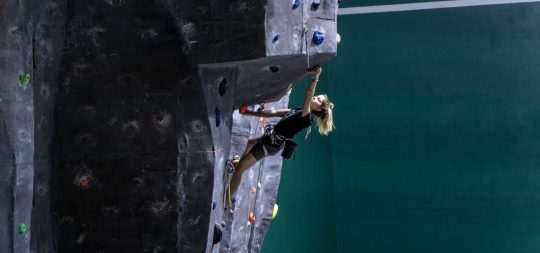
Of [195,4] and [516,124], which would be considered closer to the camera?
[195,4]

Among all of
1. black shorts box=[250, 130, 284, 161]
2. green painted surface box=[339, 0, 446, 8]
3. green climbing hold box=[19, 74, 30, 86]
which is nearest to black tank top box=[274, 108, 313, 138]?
black shorts box=[250, 130, 284, 161]

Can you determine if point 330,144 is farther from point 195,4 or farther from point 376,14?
point 195,4

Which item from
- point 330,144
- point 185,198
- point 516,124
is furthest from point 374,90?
point 185,198

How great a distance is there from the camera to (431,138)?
31.0 feet

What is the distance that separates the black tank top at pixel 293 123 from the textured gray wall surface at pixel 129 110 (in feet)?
4.44

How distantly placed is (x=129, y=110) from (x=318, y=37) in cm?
123

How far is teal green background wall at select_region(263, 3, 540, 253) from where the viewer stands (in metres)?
9.27

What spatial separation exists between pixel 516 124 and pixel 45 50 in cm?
729

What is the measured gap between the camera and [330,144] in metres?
9.78

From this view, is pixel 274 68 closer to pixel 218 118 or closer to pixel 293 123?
pixel 218 118

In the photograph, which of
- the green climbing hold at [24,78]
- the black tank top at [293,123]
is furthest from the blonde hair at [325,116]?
the green climbing hold at [24,78]

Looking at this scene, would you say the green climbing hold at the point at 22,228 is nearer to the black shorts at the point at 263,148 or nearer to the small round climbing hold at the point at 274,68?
the small round climbing hold at the point at 274,68

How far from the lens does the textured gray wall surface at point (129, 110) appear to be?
3.75 metres

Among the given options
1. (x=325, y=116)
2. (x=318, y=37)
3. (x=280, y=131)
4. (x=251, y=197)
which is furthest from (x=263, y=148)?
(x=318, y=37)
